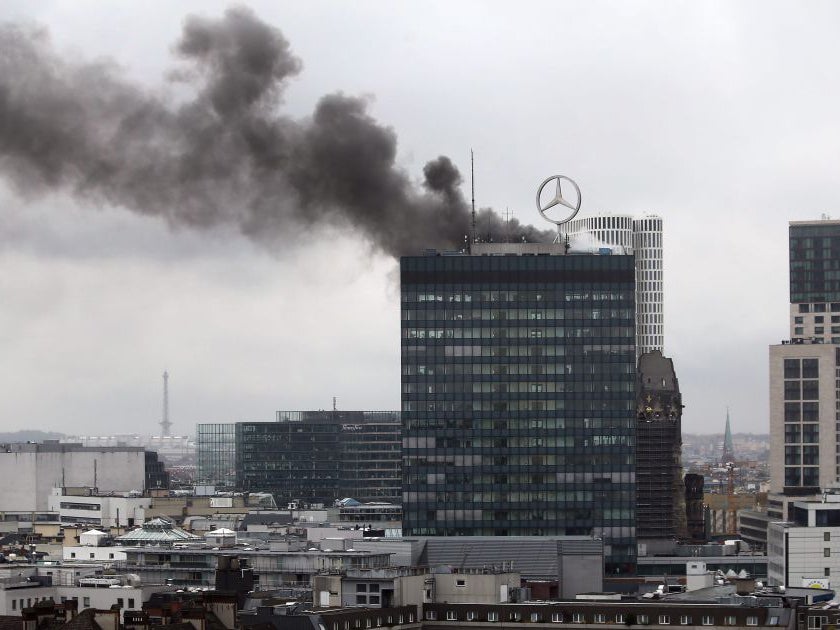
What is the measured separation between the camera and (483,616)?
536 feet

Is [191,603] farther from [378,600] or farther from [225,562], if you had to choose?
[225,562]

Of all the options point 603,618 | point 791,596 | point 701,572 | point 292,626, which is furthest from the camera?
point 701,572

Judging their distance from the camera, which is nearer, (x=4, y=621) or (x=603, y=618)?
(x=4, y=621)

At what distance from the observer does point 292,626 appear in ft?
490

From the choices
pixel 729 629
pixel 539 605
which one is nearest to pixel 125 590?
pixel 539 605

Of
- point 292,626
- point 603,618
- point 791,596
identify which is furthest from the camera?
point 791,596

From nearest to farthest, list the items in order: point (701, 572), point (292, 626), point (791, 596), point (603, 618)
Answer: point (292, 626)
point (603, 618)
point (791, 596)
point (701, 572)

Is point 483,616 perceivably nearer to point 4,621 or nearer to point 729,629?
point 729,629

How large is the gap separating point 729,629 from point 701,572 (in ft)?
138

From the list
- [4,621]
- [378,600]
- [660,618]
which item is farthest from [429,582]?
[4,621]

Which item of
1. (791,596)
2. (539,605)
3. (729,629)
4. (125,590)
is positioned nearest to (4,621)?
(125,590)

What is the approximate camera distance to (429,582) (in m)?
171

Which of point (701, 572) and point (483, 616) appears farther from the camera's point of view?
point (701, 572)

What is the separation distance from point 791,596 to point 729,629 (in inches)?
766
